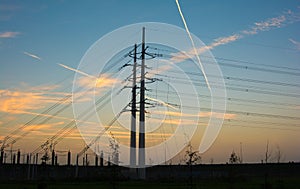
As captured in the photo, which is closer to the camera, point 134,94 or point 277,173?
point 134,94

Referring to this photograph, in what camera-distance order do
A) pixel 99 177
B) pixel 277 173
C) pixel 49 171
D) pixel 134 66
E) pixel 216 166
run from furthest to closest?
pixel 216 166 → pixel 277 173 → pixel 49 171 → pixel 134 66 → pixel 99 177

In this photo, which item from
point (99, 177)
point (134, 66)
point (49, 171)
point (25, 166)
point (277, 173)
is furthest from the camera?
point (277, 173)

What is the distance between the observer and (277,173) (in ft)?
274

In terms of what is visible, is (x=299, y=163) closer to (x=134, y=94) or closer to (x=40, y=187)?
(x=134, y=94)

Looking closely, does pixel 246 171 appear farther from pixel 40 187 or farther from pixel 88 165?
pixel 40 187

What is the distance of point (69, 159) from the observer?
74625 millimetres

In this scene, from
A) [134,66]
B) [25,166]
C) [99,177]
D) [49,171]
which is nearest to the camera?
[99,177]

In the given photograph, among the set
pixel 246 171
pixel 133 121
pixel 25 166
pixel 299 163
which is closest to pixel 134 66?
pixel 133 121

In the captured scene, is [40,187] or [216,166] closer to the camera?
[40,187]

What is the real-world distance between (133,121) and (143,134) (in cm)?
234

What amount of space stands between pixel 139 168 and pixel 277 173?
127 ft

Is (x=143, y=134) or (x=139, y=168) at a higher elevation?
(x=143, y=134)

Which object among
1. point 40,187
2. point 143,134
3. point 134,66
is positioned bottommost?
point 40,187

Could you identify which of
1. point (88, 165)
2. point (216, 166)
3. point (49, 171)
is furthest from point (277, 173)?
point (49, 171)
